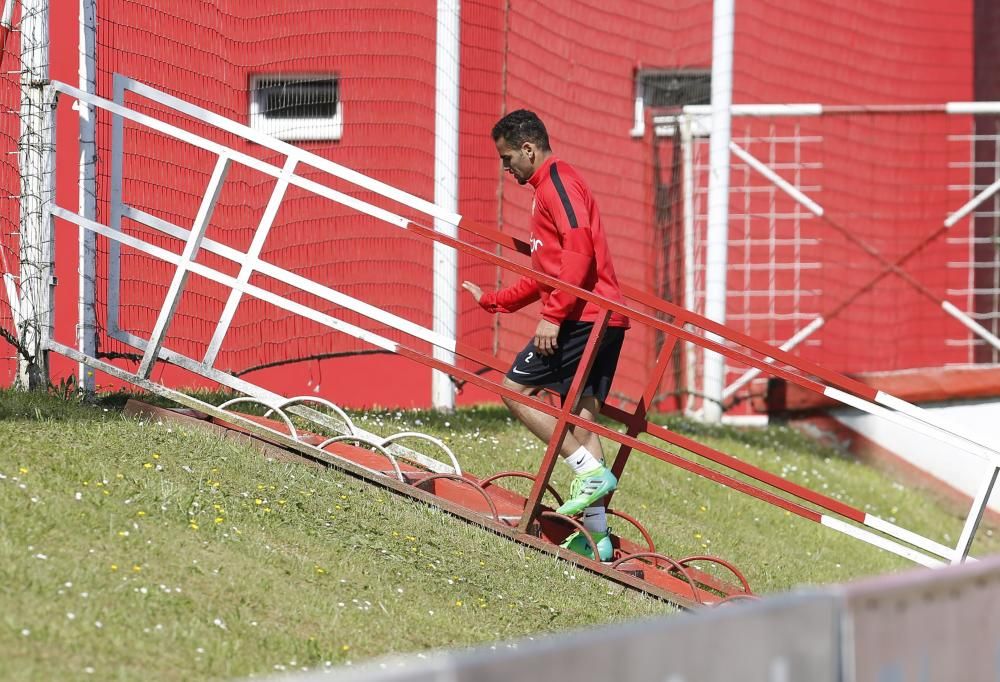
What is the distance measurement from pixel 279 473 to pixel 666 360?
1.69 m

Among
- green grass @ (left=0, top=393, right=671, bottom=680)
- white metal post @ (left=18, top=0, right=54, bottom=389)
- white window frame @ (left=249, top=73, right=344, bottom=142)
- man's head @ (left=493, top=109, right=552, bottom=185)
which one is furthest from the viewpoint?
white window frame @ (left=249, top=73, right=344, bottom=142)

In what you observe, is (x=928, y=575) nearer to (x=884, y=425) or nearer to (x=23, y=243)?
A: (x=23, y=243)

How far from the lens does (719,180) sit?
34.7 ft

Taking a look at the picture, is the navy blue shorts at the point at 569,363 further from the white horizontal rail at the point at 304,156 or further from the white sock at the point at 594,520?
the white horizontal rail at the point at 304,156

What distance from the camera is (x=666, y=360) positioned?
20.6ft

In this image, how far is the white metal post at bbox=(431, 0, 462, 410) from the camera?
919 cm

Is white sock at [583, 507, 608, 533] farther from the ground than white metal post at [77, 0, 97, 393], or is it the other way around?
white metal post at [77, 0, 97, 393]

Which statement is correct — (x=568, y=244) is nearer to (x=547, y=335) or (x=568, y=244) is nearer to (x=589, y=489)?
(x=547, y=335)

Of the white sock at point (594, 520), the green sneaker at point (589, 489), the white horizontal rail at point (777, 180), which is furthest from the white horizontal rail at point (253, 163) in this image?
the white horizontal rail at point (777, 180)

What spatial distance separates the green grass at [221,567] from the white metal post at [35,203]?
10.7 inches

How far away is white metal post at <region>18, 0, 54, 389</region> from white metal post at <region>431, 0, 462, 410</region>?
285 centimetres

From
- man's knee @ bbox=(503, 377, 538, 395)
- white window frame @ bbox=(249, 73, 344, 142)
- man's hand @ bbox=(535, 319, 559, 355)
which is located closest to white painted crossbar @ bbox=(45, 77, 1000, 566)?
man's knee @ bbox=(503, 377, 538, 395)

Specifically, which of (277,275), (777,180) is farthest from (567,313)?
(777,180)

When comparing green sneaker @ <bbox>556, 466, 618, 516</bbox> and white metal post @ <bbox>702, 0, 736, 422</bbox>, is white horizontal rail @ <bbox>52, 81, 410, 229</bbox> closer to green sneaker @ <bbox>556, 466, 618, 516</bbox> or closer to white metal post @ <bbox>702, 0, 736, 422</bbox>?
green sneaker @ <bbox>556, 466, 618, 516</bbox>
